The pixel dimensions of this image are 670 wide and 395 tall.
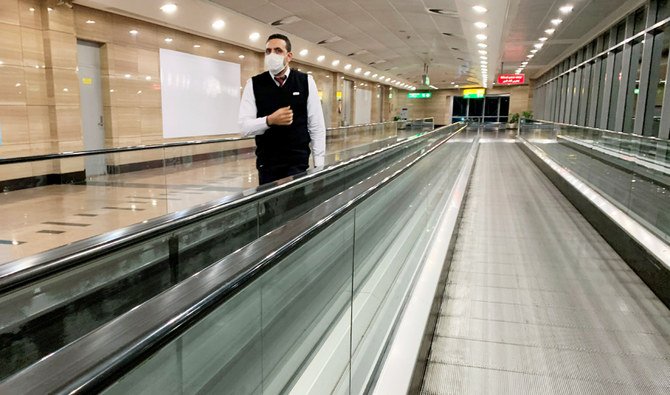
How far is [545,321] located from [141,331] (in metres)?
3.52

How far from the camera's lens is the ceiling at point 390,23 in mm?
12305

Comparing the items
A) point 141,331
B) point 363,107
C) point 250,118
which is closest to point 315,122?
point 250,118

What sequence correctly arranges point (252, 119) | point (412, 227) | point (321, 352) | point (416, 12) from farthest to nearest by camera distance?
point (416, 12), point (412, 227), point (252, 119), point (321, 352)

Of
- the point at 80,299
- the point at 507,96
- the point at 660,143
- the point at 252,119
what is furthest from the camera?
the point at 507,96

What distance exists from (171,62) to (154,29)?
1034 mm

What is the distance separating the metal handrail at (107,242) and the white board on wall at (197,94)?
458 inches

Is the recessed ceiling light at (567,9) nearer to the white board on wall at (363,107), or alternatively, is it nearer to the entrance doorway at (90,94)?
the entrance doorway at (90,94)

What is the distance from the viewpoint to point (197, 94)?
48.9 feet

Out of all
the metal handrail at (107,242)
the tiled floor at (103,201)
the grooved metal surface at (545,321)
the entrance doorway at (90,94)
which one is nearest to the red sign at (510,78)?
the entrance doorway at (90,94)

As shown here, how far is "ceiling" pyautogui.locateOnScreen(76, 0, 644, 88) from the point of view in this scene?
40.4 feet

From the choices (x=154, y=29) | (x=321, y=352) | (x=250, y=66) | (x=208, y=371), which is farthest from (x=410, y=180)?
(x=250, y=66)

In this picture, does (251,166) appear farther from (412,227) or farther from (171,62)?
(171,62)

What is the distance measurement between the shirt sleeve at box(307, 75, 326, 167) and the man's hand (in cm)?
39

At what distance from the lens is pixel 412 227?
3.89 meters
